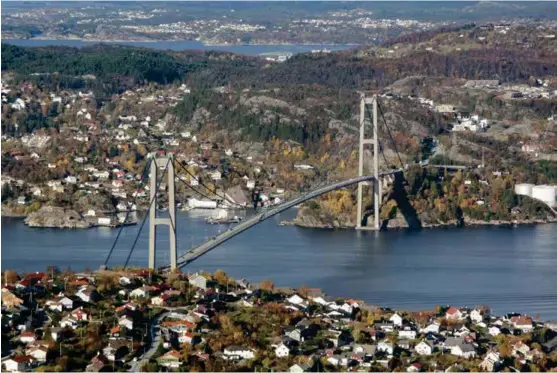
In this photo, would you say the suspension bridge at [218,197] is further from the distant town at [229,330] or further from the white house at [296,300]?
the white house at [296,300]

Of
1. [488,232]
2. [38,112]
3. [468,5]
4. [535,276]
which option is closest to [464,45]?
[38,112]

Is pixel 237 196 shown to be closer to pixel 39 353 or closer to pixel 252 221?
pixel 252 221

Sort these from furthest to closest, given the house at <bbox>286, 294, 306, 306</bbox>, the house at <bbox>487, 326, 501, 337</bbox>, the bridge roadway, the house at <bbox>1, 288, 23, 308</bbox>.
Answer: the bridge roadway < the house at <bbox>286, 294, 306, 306</bbox> < the house at <bbox>487, 326, 501, 337</bbox> < the house at <bbox>1, 288, 23, 308</bbox>

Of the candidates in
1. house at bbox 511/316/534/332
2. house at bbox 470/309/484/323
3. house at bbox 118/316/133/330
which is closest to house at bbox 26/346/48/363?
house at bbox 118/316/133/330

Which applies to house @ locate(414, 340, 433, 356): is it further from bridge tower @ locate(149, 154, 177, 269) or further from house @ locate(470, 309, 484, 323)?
bridge tower @ locate(149, 154, 177, 269)

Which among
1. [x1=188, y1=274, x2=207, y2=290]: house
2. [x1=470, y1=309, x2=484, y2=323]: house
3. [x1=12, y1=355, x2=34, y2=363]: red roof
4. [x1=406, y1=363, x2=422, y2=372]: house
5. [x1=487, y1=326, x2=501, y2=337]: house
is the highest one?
[x1=12, y1=355, x2=34, y2=363]: red roof

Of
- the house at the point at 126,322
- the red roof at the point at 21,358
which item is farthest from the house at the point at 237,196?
the red roof at the point at 21,358

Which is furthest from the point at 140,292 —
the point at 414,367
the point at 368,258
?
the point at 368,258
